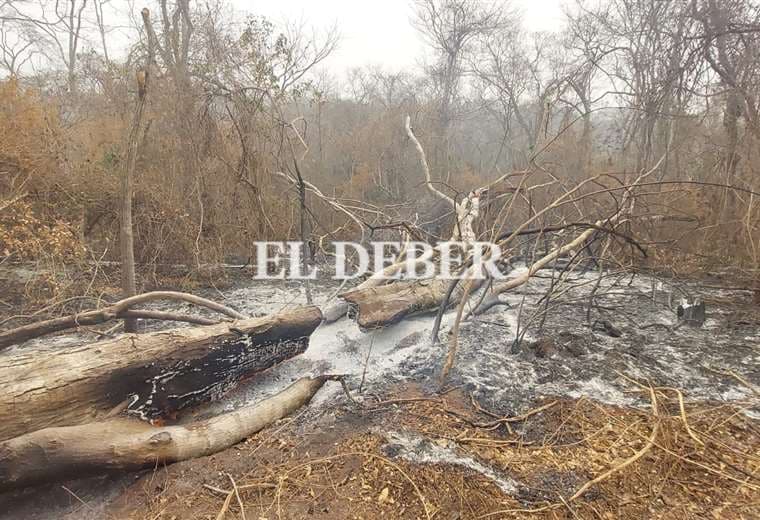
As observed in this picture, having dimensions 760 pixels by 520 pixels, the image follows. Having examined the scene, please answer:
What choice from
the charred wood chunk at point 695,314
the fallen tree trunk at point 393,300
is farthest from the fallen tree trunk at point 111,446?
the charred wood chunk at point 695,314

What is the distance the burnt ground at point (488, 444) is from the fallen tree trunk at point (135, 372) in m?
0.25

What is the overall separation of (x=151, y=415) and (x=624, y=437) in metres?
2.63

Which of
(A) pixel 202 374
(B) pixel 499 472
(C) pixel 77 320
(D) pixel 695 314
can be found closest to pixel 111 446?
(A) pixel 202 374

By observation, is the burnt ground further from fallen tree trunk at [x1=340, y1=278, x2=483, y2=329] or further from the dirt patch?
fallen tree trunk at [x1=340, y1=278, x2=483, y2=329]

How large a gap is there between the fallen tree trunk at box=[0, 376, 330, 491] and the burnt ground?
0.09 metres

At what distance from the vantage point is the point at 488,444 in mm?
2119

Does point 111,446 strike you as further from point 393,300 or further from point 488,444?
point 393,300

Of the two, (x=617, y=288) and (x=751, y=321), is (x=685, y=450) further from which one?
(x=617, y=288)

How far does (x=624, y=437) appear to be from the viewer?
2146mm

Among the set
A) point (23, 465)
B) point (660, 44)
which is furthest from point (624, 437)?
point (660, 44)

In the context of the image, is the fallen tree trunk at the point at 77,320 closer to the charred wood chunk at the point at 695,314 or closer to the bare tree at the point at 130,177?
the bare tree at the point at 130,177

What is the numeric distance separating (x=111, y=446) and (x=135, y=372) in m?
0.47

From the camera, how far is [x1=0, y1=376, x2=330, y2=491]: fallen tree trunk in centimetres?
170

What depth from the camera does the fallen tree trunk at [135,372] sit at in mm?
1941
